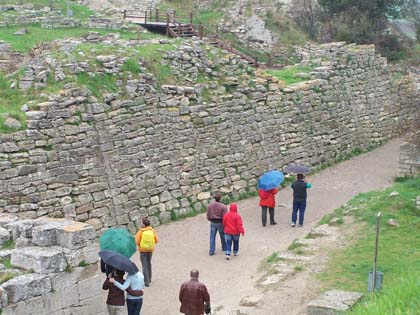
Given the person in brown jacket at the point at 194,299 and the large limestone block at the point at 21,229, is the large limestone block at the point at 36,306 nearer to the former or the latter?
the large limestone block at the point at 21,229

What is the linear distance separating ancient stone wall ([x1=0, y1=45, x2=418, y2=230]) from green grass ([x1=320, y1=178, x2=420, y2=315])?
3.57m

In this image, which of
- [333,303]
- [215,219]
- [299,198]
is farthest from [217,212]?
[333,303]

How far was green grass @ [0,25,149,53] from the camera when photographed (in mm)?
26036

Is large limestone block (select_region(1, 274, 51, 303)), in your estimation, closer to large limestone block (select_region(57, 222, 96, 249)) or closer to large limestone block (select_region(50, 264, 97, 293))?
large limestone block (select_region(50, 264, 97, 293))

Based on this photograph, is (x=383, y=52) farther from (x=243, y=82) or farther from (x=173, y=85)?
(x=173, y=85)

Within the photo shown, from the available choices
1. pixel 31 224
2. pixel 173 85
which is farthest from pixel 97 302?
pixel 173 85

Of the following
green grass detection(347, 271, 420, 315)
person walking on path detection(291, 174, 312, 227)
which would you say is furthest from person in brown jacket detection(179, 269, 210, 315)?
person walking on path detection(291, 174, 312, 227)

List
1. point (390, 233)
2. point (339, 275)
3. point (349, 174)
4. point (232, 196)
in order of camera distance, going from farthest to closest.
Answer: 1. point (349, 174)
2. point (232, 196)
3. point (390, 233)
4. point (339, 275)

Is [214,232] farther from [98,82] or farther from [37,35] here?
[37,35]

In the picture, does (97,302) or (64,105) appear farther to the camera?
(64,105)

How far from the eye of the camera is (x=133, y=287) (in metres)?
11.9

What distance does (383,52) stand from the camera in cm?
3478

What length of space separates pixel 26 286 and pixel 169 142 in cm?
864

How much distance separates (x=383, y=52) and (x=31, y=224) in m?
25.9
